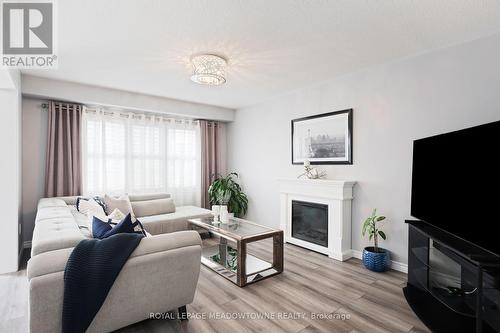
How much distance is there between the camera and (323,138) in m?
3.86

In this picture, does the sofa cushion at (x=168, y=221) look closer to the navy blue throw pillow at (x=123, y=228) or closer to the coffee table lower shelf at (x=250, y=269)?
the coffee table lower shelf at (x=250, y=269)

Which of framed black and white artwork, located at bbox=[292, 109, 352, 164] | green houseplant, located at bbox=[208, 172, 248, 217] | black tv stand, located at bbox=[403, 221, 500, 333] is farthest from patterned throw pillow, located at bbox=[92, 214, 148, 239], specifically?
green houseplant, located at bbox=[208, 172, 248, 217]

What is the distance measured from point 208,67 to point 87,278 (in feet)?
7.37

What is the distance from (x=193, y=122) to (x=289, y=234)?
3.02 metres

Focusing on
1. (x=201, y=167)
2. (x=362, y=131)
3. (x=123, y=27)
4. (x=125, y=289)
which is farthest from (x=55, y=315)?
(x=201, y=167)

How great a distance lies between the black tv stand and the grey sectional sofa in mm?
1840

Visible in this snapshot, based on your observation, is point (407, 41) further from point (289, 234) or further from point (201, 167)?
point (201, 167)

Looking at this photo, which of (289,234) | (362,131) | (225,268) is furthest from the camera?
(289,234)

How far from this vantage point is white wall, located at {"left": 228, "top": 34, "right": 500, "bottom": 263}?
249 centimetres

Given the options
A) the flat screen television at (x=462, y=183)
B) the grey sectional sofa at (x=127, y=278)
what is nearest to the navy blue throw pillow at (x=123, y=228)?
the grey sectional sofa at (x=127, y=278)

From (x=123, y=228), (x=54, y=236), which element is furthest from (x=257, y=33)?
(x=54, y=236)

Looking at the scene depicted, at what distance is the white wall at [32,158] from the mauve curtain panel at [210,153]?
2.66m

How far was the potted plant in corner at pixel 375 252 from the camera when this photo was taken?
2.97 meters

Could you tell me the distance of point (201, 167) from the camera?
545 centimetres
